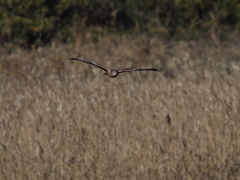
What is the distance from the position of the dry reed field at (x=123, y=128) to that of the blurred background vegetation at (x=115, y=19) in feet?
10.3

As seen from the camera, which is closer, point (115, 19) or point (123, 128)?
point (123, 128)

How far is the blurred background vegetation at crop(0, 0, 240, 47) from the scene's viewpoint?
Result: 9.77 m

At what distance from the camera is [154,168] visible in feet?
15.0

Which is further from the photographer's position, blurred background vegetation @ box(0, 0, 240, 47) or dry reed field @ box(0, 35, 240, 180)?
blurred background vegetation @ box(0, 0, 240, 47)

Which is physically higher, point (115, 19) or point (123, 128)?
point (115, 19)

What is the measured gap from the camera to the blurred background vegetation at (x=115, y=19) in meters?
9.77

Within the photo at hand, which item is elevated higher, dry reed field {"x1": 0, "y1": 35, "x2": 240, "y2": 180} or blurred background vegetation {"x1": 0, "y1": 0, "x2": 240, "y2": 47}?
blurred background vegetation {"x1": 0, "y1": 0, "x2": 240, "y2": 47}

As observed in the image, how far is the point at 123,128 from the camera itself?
5039 mm

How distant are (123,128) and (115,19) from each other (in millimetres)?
6386

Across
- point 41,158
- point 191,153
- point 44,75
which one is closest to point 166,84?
point 191,153

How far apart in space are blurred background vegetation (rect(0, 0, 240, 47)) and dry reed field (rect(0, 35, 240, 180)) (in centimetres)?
315

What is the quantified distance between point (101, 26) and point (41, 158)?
630cm

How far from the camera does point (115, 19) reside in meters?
11.2

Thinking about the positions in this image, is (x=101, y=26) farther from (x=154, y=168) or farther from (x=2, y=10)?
(x=154, y=168)
